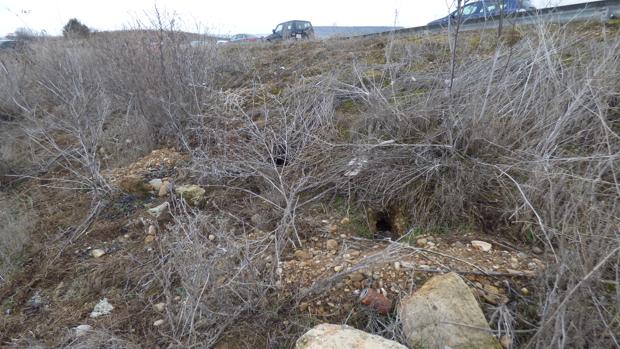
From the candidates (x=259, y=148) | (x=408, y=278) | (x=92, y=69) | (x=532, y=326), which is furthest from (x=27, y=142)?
(x=532, y=326)

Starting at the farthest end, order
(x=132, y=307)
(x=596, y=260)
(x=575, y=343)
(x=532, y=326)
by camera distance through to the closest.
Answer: (x=132, y=307) < (x=532, y=326) < (x=596, y=260) < (x=575, y=343)

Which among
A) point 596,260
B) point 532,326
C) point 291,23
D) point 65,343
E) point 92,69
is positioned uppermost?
point 291,23

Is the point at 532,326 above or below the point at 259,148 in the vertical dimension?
below

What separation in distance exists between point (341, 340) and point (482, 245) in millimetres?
1037

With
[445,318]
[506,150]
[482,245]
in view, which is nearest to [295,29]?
[506,150]

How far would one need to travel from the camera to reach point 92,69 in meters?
5.04

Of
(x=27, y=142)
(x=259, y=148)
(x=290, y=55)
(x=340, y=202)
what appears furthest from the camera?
(x=290, y=55)

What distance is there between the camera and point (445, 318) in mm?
1524

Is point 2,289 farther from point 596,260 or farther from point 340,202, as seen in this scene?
point 596,260

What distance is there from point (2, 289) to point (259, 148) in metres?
2.12

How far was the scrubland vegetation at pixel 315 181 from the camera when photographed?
1.63 metres

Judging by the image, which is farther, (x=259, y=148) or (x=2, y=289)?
(x=259, y=148)


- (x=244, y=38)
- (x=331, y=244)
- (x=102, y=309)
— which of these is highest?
(x=244, y=38)

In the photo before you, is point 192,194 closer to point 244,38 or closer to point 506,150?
point 506,150
